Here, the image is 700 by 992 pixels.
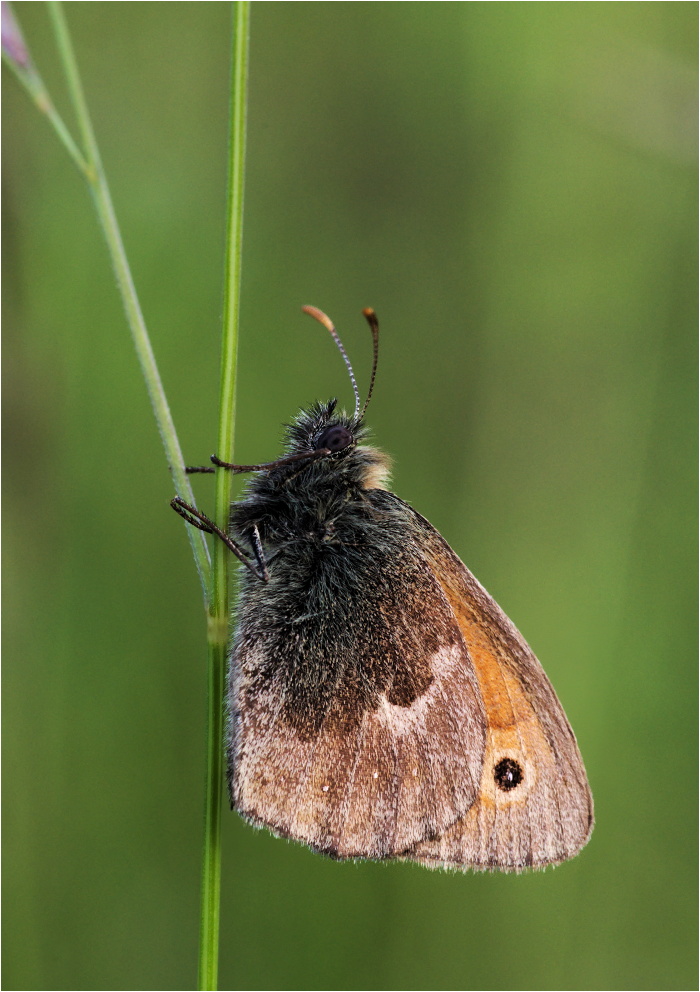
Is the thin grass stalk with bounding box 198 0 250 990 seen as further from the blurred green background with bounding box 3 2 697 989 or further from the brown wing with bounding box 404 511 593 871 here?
the blurred green background with bounding box 3 2 697 989

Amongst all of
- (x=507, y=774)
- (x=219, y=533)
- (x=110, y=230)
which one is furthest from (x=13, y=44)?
(x=507, y=774)

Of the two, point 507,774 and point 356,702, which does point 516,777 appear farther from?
point 356,702

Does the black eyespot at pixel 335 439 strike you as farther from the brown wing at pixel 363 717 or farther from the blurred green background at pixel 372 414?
the blurred green background at pixel 372 414

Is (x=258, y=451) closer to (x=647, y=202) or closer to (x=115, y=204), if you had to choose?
(x=115, y=204)

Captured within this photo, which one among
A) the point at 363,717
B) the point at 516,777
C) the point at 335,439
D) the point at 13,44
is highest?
the point at 13,44

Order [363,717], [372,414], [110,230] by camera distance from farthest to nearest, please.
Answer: [372,414] < [363,717] < [110,230]

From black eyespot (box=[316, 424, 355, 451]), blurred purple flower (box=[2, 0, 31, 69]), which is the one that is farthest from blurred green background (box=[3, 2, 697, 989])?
black eyespot (box=[316, 424, 355, 451])

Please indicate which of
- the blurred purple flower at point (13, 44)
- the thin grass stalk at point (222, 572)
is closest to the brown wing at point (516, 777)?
the thin grass stalk at point (222, 572)
